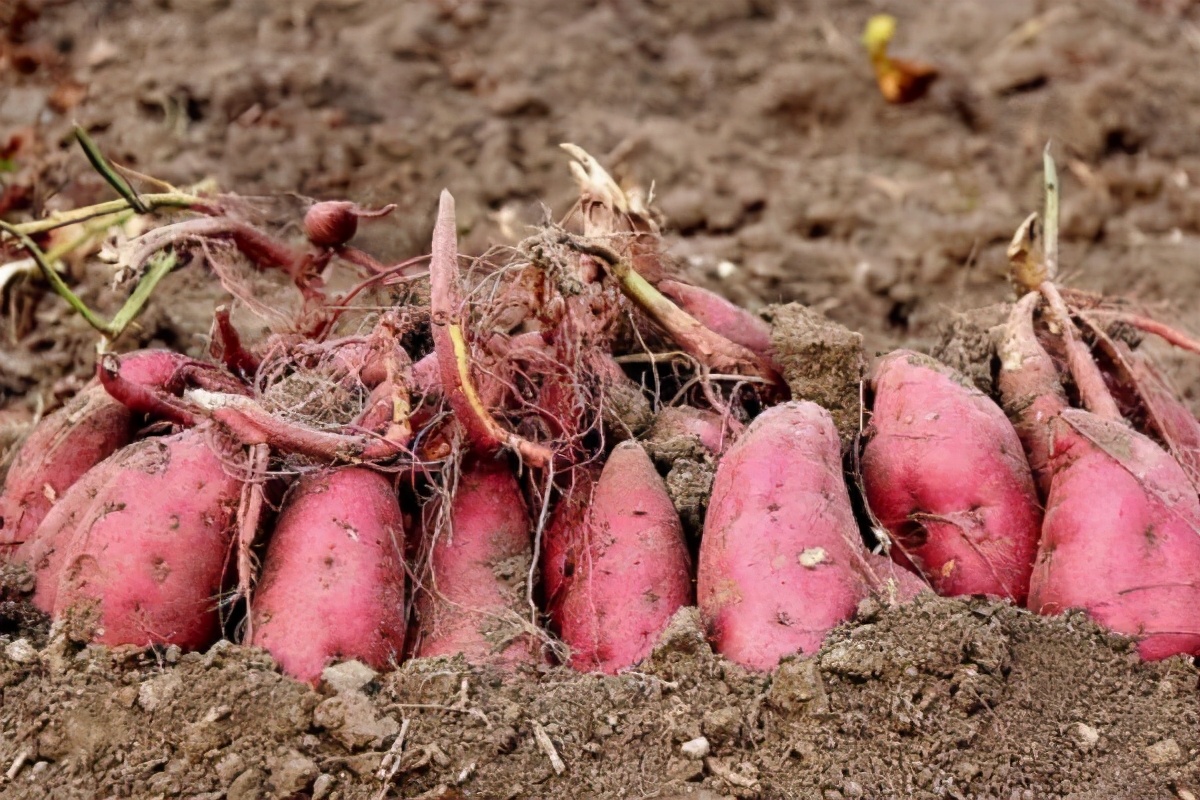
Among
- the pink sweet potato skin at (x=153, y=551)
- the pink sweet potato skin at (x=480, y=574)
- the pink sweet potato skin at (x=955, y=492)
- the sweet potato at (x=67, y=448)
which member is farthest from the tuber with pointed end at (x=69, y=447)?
the pink sweet potato skin at (x=955, y=492)

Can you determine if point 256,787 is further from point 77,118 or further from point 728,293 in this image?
point 77,118

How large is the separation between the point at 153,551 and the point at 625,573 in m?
0.70

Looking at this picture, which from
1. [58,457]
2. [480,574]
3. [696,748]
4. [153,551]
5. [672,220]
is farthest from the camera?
[672,220]

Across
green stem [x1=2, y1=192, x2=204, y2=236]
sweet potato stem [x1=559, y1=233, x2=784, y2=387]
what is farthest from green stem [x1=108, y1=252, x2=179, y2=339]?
sweet potato stem [x1=559, y1=233, x2=784, y2=387]

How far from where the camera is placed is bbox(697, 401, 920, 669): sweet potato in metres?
1.78

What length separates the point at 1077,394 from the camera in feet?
7.43

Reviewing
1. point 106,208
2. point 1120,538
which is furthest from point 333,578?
point 1120,538

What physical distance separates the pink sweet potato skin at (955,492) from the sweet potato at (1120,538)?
48 mm

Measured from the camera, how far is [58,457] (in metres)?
2.12

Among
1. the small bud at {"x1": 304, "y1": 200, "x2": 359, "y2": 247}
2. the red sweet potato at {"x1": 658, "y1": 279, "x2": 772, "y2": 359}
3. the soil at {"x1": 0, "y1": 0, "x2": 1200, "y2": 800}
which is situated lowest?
the soil at {"x1": 0, "y1": 0, "x2": 1200, "y2": 800}

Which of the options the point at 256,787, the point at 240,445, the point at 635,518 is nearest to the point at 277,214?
the point at 240,445

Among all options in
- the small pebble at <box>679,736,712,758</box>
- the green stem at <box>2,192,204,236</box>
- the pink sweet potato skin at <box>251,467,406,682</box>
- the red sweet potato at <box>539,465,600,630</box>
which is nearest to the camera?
the small pebble at <box>679,736,712,758</box>

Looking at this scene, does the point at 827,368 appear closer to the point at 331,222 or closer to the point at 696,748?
the point at 696,748

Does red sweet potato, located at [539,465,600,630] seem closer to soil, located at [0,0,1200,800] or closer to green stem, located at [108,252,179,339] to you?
soil, located at [0,0,1200,800]
